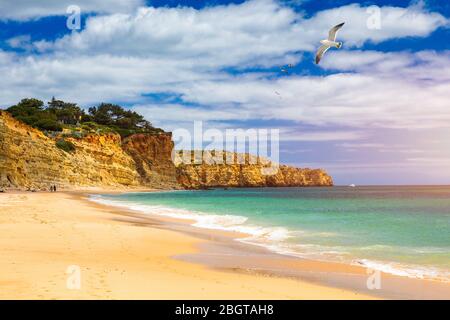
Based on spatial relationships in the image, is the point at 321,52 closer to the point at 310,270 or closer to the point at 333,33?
the point at 333,33

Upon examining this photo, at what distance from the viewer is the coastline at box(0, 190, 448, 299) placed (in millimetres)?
8188

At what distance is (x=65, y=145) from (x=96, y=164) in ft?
28.5

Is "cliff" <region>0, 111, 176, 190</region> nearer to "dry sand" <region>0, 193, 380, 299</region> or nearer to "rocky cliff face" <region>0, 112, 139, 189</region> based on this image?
"rocky cliff face" <region>0, 112, 139, 189</region>

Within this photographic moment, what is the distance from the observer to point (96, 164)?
9206cm

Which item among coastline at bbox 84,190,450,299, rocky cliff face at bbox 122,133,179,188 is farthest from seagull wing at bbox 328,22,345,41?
rocky cliff face at bbox 122,133,179,188

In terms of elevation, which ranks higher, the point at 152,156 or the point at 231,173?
the point at 152,156

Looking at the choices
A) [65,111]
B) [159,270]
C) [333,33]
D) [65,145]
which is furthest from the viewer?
[65,111]

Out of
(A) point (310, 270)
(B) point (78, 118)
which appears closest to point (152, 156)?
(B) point (78, 118)

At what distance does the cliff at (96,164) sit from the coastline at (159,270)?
49674 millimetres

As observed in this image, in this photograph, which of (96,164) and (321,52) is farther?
(96,164)

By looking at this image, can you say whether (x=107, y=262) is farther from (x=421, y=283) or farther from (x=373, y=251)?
(x=373, y=251)

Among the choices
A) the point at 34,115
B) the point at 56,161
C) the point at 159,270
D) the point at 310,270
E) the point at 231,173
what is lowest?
the point at 310,270
